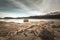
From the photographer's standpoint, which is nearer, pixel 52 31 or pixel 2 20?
pixel 52 31

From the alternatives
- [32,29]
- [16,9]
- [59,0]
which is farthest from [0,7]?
[59,0]

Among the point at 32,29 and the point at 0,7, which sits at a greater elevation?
the point at 0,7

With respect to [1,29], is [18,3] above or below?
above

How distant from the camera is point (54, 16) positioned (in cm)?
353

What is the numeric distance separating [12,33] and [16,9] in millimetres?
752

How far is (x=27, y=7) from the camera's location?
3613 mm

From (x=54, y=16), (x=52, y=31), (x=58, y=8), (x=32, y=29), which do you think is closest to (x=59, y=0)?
(x=58, y=8)

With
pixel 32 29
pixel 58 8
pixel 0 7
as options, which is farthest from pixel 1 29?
pixel 58 8

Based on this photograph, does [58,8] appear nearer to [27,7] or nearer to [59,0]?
[59,0]

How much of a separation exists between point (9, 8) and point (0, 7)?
28 cm

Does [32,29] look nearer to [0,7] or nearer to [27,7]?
[27,7]

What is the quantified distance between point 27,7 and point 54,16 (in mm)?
870

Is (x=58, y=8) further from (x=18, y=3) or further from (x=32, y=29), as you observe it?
(x=18, y=3)

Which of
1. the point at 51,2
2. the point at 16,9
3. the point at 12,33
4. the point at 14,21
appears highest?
the point at 51,2
